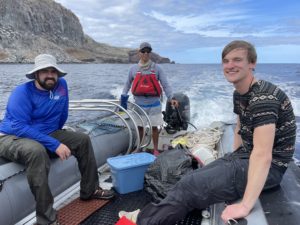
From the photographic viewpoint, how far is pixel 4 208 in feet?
8.35

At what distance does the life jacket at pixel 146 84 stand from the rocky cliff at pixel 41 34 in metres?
72.6

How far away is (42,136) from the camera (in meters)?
2.90

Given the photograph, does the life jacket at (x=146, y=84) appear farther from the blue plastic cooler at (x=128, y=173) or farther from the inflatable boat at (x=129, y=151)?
the blue plastic cooler at (x=128, y=173)

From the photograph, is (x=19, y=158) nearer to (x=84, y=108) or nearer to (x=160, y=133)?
(x=84, y=108)

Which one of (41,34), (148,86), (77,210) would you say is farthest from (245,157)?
(41,34)

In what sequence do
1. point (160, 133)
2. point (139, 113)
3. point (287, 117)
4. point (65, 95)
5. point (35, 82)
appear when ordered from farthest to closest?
point (160, 133) < point (139, 113) < point (65, 95) < point (35, 82) < point (287, 117)

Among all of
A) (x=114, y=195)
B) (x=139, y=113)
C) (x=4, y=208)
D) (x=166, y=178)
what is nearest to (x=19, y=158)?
(x=4, y=208)

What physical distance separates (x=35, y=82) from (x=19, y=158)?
2.37 feet

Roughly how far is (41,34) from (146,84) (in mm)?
100920

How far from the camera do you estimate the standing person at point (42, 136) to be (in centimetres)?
266

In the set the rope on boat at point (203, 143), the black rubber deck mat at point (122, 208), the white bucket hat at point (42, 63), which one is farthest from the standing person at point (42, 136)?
the rope on boat at point (203, 143)

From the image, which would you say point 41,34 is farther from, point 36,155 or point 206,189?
point 206,189

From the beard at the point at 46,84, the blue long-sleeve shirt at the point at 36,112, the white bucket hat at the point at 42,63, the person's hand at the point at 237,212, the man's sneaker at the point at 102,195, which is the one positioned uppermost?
the white bucket hat at the point at 42,63

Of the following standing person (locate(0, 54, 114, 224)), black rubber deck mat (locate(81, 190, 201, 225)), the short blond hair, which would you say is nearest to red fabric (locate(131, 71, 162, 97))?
standing person (locate(0, 54, 114, 224))
